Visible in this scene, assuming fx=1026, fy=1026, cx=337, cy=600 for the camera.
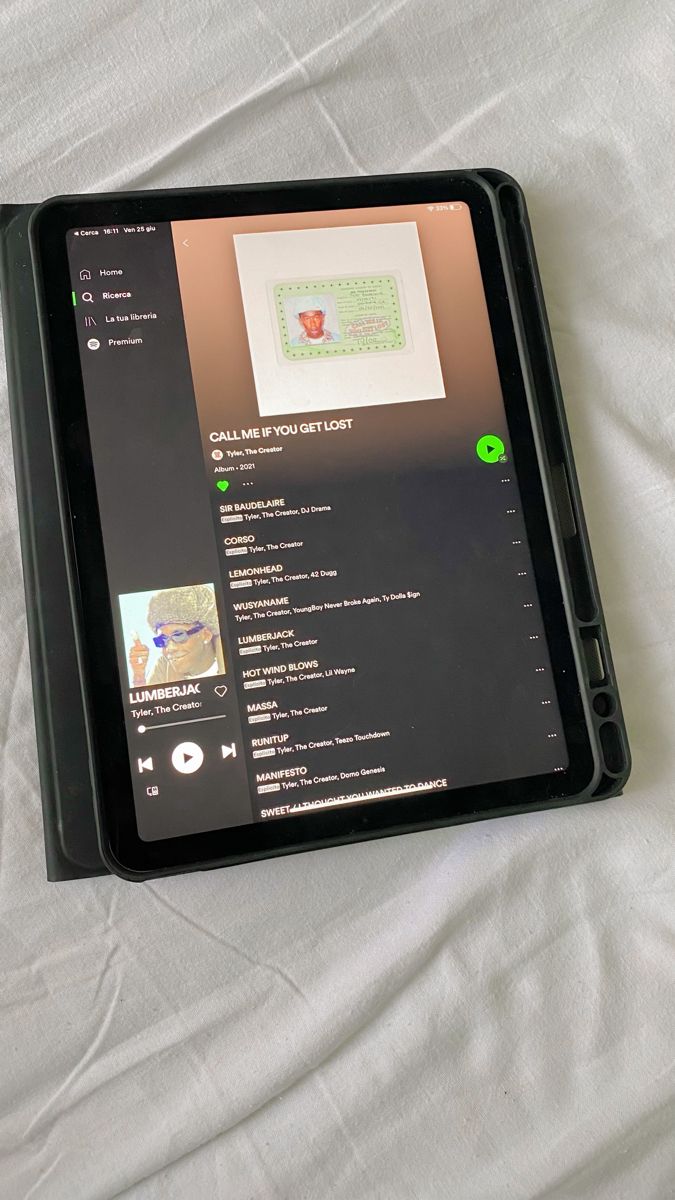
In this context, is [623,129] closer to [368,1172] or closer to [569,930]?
[569,930]

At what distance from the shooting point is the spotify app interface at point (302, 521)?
466 mm

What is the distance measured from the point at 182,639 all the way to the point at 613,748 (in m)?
0.22

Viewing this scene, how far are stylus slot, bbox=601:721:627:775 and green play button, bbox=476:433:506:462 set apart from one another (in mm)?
140

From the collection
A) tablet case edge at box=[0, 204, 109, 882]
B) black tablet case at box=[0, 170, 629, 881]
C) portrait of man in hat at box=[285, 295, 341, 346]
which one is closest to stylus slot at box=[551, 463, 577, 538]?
black tablet case at box=[0, 170, 629, 881]

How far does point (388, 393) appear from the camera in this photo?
19.4 inches

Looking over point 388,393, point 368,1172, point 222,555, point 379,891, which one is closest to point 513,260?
point 388,393

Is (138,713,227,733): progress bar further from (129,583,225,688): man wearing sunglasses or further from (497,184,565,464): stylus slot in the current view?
(497,184,565,464): stylus slot

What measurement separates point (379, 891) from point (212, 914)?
81 mm

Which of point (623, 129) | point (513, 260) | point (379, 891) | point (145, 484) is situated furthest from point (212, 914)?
point (623, 129)

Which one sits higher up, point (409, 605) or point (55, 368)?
point (55, 368)

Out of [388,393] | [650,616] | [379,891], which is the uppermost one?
[388,393]

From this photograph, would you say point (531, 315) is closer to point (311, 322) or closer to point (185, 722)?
point (311, 322)

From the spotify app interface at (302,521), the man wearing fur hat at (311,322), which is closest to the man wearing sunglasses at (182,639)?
the spotify app interface at (302,521)

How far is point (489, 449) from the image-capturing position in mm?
Answer: 501
